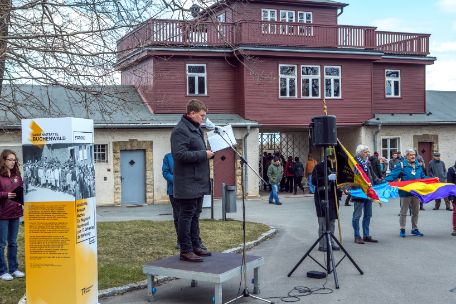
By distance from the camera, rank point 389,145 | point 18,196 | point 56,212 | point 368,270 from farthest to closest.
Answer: point 389,145, point 368,270, point 18,196, point 56,212

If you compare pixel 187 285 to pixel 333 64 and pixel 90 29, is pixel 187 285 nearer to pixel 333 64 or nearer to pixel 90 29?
pixel 90 29

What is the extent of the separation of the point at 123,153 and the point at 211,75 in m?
5.56

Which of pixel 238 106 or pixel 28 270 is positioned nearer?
pixel 28 270

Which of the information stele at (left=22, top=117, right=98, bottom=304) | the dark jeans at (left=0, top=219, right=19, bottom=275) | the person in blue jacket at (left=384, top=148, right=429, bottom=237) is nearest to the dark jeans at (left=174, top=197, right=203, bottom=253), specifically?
the information stele at (left=22, top=117, right=98, bottom=304)

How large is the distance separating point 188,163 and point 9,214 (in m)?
3.06

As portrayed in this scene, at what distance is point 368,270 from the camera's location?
9.68 metres

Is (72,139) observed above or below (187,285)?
above

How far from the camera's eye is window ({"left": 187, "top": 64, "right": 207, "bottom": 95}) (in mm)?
26750

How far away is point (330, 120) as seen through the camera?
8.95m

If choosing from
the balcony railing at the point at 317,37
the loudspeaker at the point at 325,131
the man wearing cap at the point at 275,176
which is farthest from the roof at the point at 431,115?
the loudspeaker at the point at 325,131

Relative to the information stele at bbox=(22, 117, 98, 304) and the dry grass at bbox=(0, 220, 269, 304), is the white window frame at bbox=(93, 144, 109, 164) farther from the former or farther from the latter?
the information stele at bbox=(22, 117, 98, 304)

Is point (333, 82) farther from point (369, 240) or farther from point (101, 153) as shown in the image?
point (369, 240)

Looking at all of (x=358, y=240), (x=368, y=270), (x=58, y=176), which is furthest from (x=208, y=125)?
(x=358, y=240)

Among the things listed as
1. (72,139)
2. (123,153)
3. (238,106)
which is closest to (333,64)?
(238,106)
